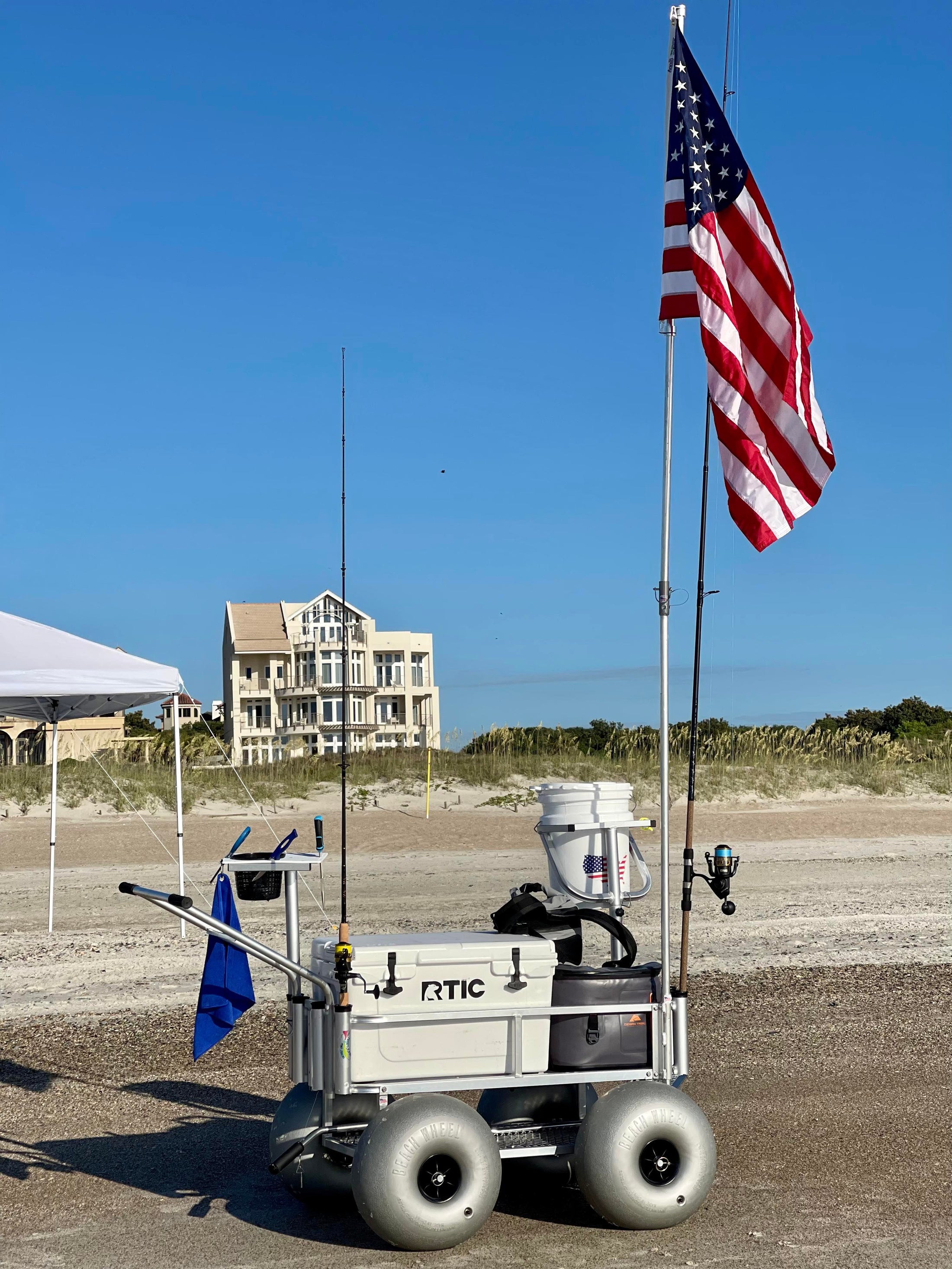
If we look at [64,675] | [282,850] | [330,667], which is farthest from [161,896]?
[330,667]

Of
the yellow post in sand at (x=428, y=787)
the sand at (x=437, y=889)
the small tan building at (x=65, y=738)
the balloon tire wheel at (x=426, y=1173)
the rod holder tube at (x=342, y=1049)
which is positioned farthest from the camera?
the small tan building at (x=65, y=738)

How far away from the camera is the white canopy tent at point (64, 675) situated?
35.0ft

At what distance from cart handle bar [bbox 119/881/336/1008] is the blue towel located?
1.44 feet

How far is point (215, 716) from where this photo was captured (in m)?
65.4

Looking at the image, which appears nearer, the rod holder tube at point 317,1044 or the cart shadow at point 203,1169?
the rod holder tube at point 317,1044

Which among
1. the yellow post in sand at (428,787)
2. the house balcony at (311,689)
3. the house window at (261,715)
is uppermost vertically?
the house balcony at (311,689)

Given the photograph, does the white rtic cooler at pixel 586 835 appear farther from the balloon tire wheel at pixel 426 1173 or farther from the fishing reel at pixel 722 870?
the balloon tire wheel at pixel 426 1173

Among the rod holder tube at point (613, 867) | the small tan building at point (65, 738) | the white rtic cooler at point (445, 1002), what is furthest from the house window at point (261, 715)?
the white rtic cooler at point (445, 1002)

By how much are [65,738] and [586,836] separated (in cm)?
4513

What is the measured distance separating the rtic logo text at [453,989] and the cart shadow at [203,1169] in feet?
3.40

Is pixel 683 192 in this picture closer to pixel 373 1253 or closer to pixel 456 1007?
pixel 456 1007

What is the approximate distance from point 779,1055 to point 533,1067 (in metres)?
3.80

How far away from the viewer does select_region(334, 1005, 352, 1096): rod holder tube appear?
17.4ft

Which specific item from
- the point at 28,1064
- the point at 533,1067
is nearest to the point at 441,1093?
the point at 533,1067
